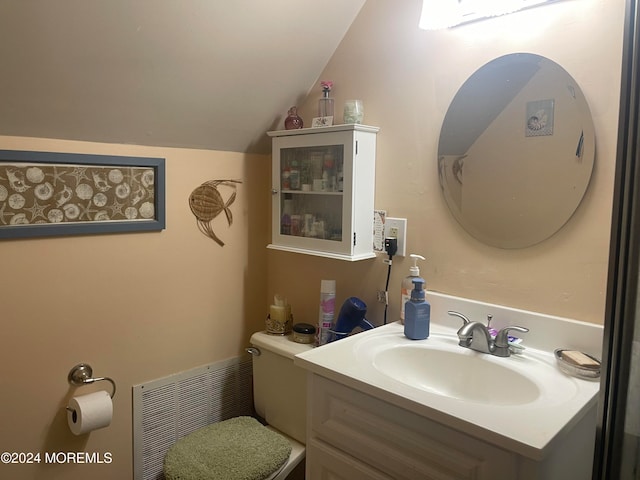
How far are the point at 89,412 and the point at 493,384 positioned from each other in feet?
3.92

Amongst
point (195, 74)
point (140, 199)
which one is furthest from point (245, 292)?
point (195, 74)

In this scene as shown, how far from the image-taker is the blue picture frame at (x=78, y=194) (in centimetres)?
142

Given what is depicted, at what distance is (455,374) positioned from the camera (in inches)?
53.6

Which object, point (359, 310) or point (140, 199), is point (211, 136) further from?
point (359, 310)

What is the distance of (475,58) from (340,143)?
485mm

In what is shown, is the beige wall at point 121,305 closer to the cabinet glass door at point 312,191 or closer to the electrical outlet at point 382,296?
the cabinet glass door at point 312,191

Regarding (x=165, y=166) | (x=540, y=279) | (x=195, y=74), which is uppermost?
(x=195, y=74)

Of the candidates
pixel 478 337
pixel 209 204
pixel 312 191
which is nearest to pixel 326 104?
pixel 312 191

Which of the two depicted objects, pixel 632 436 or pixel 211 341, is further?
pixel 211 341

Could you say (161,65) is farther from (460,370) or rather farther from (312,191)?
(460,370)

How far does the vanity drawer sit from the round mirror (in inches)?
23.5

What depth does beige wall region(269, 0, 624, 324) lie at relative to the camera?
1213 mm

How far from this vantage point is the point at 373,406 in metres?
1.16

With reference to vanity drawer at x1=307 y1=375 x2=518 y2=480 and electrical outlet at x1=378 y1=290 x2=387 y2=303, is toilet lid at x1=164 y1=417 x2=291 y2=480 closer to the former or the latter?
vanity drawer at x1=307 y1=375 x2=518 y2=480
